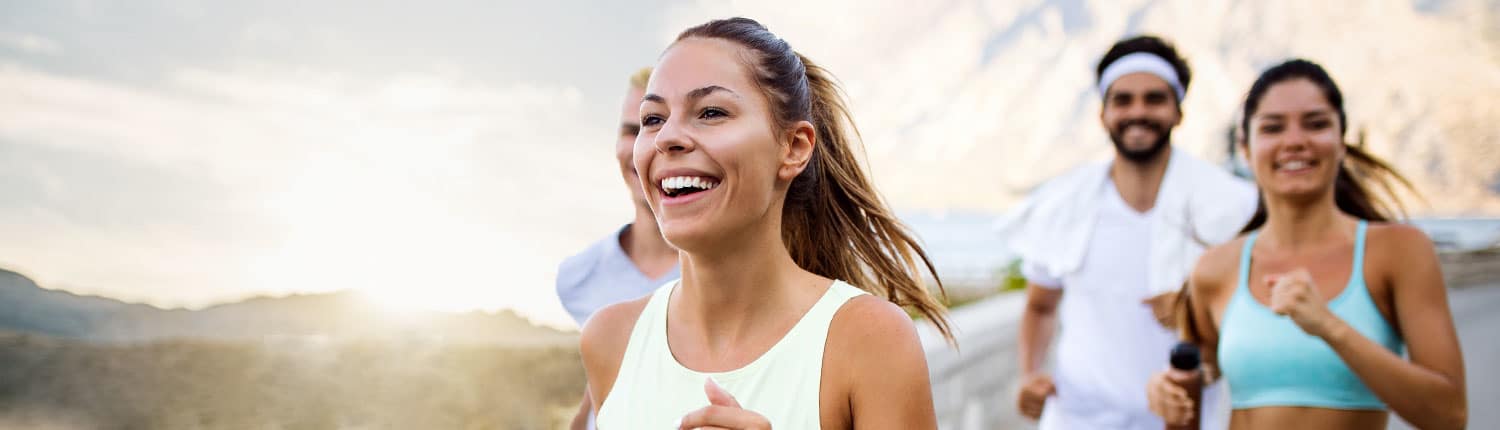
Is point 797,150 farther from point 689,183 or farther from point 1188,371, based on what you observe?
point 1188,371

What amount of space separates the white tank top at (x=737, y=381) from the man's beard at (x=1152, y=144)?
2681 mm

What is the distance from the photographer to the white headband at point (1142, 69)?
4293 mm

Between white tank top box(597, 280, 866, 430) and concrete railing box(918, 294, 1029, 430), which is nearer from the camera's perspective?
white tank top box(597, 280, 866, 430)

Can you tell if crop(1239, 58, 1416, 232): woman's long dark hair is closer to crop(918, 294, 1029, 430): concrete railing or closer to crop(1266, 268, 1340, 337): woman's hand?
crop(1266, 268, 1340, 337): woman's hand

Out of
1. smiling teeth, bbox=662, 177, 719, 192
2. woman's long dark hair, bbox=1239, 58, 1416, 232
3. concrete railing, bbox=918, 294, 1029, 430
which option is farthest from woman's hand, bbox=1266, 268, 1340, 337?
concrete railing, bbox=918, 294, 1029, 430

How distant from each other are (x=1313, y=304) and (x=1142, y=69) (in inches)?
68.0

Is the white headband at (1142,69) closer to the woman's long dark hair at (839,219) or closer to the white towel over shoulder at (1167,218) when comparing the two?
the white towel over shoulder at (1167,218)

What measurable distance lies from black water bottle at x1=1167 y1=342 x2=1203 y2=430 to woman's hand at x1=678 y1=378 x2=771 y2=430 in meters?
1.69

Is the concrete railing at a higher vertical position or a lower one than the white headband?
lower

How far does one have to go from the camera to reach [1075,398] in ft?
13.6

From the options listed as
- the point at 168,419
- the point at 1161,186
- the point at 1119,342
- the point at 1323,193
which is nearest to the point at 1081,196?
the point at 1161,186

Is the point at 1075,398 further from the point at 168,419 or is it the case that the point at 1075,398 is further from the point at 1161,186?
the point at 168,419

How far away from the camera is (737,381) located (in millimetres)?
1722

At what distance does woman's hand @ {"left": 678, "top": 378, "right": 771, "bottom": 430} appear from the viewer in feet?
4.91
